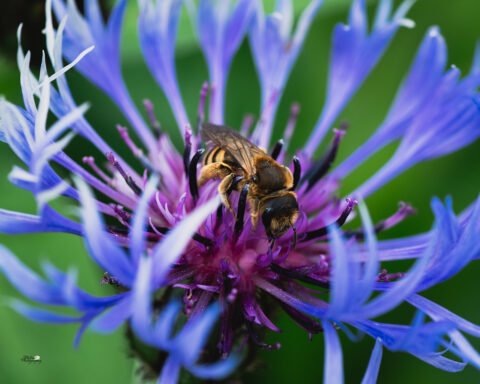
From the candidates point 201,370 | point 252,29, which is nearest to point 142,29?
point 252,29

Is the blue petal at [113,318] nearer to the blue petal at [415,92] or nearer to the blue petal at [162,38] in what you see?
the blue petal at [162,38]

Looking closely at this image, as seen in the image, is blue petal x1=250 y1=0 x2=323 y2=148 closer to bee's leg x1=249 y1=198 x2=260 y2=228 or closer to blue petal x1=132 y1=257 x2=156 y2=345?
bee's leg x1=249 y1=198 x2=260 y2=228

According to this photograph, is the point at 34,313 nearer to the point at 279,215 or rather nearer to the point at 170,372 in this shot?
the point at 170,372

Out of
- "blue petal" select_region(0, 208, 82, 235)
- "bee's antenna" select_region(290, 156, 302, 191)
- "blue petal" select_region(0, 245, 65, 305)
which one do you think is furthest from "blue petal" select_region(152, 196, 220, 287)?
"bee's antenna" select_region(290, 156, 302, 191)

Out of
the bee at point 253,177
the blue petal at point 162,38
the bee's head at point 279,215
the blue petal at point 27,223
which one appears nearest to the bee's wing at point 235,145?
the bee at point 253,177

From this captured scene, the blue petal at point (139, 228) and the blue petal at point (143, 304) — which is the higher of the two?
the blue petal at point (139, 228)

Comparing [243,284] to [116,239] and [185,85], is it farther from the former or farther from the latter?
[185,85]

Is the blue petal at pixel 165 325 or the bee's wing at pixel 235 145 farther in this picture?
the bee's wing at pixel 235 145
